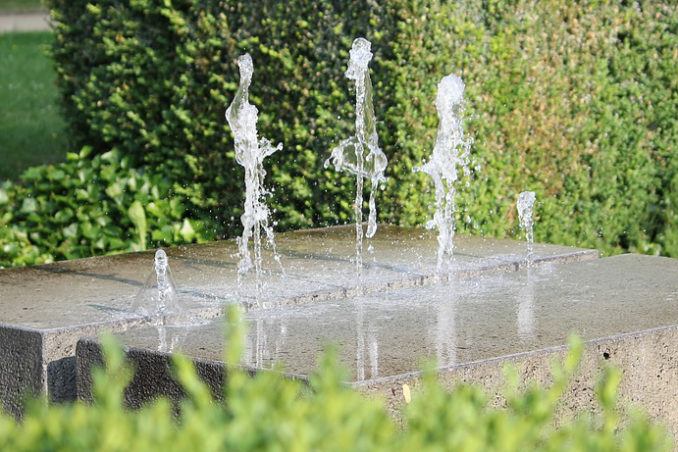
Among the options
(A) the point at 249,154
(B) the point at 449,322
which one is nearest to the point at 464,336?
(B) the point at 449,322

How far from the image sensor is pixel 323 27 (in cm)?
625

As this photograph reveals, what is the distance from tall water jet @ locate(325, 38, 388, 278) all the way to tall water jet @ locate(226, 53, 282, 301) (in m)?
0.39

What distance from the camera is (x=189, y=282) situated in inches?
186

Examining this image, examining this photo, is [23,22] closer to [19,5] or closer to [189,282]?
[19,5]

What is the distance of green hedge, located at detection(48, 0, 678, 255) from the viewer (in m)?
6.14

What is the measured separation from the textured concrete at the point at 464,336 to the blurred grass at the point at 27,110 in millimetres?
4005

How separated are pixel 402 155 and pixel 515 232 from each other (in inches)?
41.4

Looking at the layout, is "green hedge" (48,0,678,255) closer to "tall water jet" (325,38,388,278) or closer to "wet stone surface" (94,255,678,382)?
"tall water jet" (325,38,388,278)

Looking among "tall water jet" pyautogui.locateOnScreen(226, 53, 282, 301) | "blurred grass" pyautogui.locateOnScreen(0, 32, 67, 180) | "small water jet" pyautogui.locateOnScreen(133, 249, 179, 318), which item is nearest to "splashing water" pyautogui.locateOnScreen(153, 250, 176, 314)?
"small water jet" pyautogui.locateOnScreen(133, 249, 179, 318)

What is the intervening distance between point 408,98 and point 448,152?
0.39 meters

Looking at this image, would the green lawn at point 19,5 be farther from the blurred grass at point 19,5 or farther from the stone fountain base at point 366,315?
the stone fountain base at point 366,315

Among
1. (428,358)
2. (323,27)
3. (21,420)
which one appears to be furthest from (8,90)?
(428,358)

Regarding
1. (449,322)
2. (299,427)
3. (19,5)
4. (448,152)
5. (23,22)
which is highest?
(19,5)

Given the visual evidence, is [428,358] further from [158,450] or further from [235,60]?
[235,60]
